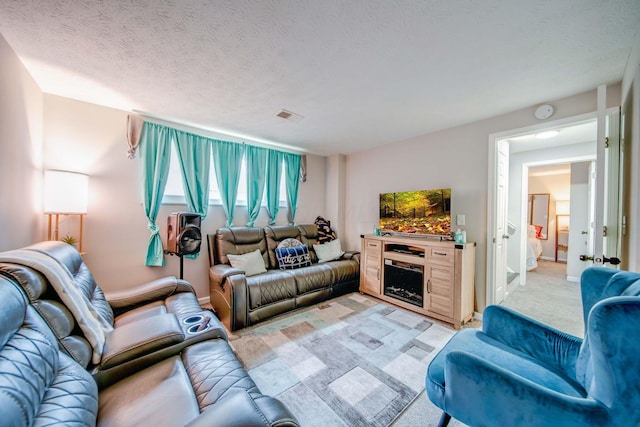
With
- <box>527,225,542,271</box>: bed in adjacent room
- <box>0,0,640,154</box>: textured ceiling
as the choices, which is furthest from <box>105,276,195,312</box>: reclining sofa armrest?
<box>527,225,542,271</box>: bed in adjacent room

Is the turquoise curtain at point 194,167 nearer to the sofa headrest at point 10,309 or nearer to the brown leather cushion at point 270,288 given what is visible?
the brown leather cushion at point 270,288

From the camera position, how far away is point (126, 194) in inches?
105

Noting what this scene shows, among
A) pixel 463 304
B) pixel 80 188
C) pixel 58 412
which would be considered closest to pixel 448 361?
pixel 58 412

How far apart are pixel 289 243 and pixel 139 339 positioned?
2.34 m

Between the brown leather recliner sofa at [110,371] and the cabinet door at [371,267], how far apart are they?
7.73 feet

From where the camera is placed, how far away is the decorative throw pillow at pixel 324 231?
13.4ft

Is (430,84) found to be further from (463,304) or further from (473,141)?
(463,304)

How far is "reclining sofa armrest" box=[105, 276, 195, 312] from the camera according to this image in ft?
5.97

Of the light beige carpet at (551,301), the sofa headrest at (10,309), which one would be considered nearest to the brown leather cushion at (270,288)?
the sofa headrest at (10,309)

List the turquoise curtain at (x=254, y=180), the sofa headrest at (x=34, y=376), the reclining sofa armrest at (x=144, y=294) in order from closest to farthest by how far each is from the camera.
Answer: the sofa headrest at (x=34, y=376) → the reclining sofa armrest at (x=144, y=294) → the turquoise curtain at (x=254, y=180)

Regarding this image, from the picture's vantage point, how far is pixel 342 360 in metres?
1.96

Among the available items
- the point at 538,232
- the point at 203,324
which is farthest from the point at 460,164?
the point at 538,232

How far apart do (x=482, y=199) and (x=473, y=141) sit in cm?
73

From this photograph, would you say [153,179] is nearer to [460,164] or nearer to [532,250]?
[460,164]
